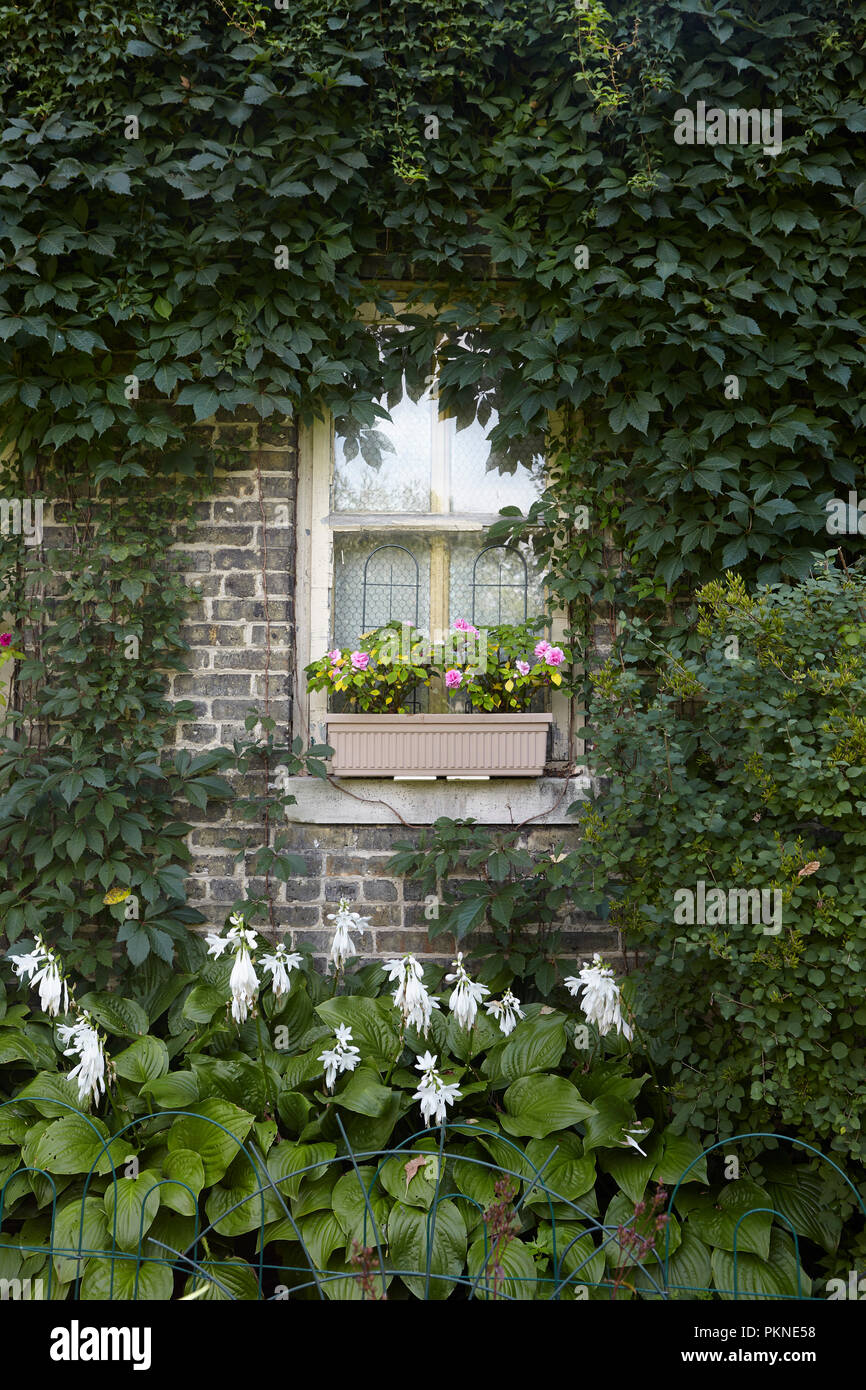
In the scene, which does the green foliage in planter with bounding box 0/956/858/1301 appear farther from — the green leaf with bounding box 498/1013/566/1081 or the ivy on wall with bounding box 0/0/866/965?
the ivy on wall with bounding box 0/0/866/965

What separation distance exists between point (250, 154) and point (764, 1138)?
4.02 meters

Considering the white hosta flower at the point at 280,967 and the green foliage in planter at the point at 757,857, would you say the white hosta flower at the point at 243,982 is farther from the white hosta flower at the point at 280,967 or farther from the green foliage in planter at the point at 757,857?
the green foliage in planter at the point at 757,857

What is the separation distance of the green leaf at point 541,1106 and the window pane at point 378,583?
1936 millimetres

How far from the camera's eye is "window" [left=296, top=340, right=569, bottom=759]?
4.26 m

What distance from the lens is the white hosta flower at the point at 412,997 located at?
10.3 feet

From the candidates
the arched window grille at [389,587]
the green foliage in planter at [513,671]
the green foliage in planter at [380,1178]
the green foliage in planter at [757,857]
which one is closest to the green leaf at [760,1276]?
the green foliage in planter at [380,1178]

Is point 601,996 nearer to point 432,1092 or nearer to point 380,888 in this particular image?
point 432,1092

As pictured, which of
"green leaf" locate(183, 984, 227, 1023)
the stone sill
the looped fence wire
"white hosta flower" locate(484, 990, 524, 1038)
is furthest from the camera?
the stone sill

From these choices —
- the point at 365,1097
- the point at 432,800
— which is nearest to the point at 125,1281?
the point at 365,1097

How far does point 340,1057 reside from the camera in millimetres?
3141

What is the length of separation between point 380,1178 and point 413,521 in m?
2.55

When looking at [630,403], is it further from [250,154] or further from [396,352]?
[250,154]

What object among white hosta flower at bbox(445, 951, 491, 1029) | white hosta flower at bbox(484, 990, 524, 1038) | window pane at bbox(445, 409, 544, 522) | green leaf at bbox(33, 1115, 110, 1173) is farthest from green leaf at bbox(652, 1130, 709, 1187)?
window pane at bbox(445, 409, 544, 522)

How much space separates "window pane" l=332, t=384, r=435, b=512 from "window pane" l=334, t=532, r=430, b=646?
0.15 metres
